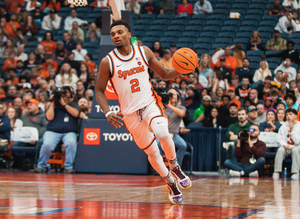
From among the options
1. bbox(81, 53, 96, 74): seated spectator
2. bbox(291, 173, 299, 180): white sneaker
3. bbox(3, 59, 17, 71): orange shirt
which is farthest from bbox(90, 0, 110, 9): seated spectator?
bbox(291, 173, 299, 180): white sneaker

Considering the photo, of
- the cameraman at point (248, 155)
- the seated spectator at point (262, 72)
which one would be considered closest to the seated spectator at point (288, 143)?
the cameraman at point (248, 155)

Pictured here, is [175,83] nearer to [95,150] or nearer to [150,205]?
[95,150]

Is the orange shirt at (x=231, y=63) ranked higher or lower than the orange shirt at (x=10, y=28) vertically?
lower

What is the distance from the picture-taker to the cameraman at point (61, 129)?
9953 millimetres

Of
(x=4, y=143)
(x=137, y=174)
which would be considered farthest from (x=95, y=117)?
(x=4, y=143)

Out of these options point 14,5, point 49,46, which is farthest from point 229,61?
point 14,5

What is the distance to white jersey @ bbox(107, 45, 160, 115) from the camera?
509 centimetres

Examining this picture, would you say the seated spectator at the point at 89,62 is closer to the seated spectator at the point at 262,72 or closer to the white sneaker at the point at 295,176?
the seated spectator at the point at 262,72

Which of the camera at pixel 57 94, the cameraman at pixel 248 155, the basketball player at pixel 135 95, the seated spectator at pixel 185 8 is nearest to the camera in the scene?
the basketball player at pixel 135 95

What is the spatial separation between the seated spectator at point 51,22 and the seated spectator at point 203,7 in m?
5.71

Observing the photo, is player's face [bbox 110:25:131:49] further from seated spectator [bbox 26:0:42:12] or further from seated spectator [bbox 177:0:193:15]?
seated spectator [bbox 26:0:42:12]

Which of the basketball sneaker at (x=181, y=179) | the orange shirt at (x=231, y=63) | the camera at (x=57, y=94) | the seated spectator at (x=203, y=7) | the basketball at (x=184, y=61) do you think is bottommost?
the basketball sneaker at (x=181, y=179)

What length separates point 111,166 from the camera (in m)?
9.75

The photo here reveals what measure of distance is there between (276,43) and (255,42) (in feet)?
2.22
